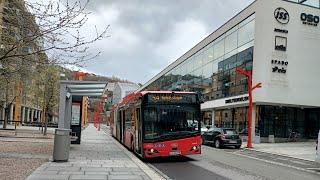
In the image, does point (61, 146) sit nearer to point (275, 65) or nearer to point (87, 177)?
point (87, 177)

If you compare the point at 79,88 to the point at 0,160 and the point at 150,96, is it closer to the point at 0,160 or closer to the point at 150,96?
the point at 150,96

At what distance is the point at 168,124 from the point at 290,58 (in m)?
27.9

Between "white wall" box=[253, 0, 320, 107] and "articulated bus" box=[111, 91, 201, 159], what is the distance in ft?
78.7

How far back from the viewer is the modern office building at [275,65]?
4506 centimetres

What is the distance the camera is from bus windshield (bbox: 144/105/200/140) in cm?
2098

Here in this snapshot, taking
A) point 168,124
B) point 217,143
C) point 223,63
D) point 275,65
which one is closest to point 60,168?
point 168,124

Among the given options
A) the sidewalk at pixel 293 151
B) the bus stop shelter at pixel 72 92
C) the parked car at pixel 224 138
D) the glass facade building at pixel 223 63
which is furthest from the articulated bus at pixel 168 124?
the glass facade building at pixel 223 63

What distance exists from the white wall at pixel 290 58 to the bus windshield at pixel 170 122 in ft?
79.1

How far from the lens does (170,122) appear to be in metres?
21.2

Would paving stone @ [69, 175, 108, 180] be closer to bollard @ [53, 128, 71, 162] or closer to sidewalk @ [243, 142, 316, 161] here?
bollard @ [53, 128, 71, 162]

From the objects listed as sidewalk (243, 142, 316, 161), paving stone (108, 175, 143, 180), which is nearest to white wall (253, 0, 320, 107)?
sidewalk (243, 142, 316, 161)

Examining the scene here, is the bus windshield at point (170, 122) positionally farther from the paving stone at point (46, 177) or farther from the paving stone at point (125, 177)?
the paving stone at point (46, 177)

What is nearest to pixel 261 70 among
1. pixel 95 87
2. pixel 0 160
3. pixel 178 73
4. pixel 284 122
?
pixel 284 122

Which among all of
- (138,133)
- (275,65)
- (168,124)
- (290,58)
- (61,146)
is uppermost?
(290,58)
